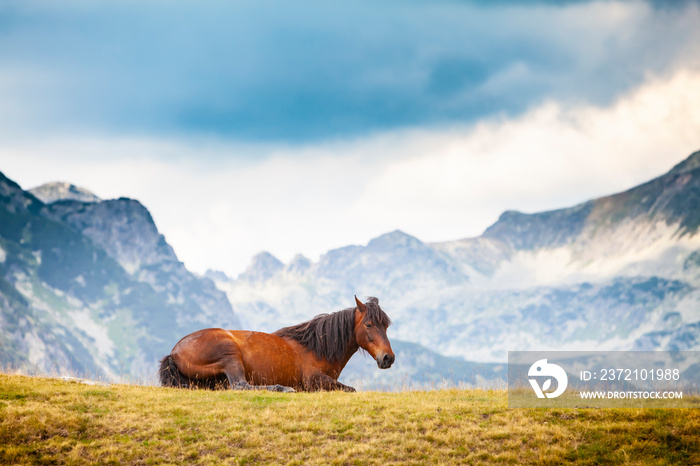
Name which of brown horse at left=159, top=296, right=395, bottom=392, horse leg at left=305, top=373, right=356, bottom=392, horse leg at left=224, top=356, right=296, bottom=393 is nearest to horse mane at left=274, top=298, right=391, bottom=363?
brown horse at left=159, top=296, right=395, bottom=392

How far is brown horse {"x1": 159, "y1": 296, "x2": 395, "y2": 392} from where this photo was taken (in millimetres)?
17516

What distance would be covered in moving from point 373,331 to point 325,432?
5.55m

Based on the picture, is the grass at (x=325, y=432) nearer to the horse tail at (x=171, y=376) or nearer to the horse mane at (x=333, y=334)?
the horse tail at (x=171, y=376)

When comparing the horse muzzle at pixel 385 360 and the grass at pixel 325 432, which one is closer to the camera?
the grass at pixel 325 432

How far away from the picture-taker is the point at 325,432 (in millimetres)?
13016

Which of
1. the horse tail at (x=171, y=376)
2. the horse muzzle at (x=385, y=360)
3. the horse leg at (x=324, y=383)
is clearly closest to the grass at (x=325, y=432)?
the horse muzzle at (x=385, y=360)

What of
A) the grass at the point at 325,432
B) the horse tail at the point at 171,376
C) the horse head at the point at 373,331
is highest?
the horse head at the point at 373,331

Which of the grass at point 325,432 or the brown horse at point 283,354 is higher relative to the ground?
the brown horse at point 283,354

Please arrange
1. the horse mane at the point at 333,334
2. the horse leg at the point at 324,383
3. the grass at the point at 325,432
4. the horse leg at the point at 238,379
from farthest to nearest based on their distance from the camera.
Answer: the horse mane at the point at 333,334, the horse leg at the point at 324,383, the horse leg at the point at 238,379, the grass at the point at 325,432

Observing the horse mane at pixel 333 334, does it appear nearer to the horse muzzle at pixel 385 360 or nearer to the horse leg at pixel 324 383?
the horse leg at pixel 324 383

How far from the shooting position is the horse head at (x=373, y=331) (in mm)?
17672

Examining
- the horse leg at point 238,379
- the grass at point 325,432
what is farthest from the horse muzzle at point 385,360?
the horse leg at point 238,379

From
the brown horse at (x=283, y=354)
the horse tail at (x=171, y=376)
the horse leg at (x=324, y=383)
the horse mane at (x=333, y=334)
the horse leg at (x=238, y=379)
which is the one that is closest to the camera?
the horse leg at (x=238, y=379)

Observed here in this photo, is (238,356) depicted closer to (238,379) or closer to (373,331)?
(238,379)
